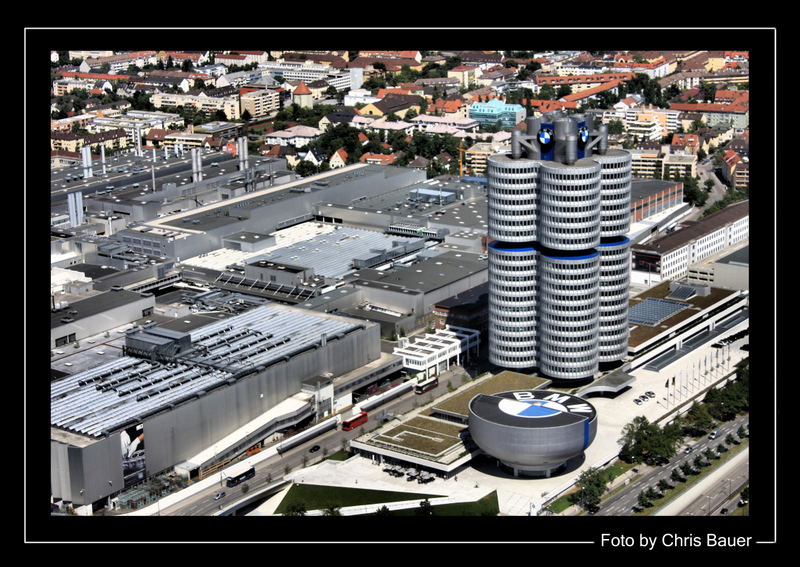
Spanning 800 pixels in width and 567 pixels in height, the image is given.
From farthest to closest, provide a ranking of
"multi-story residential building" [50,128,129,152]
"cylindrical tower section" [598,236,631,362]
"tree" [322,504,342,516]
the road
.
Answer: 1. "multi-story residential building" [50,128,129,152]
2. "cylindrical tower section" [598,236,631,362]
3. the road
4. "tree" [322,504,342,516]

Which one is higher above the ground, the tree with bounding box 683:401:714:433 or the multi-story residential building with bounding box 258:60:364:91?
the multi-story residential building with bounding box 258:60:364:91

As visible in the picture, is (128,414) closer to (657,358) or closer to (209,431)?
(209,431)

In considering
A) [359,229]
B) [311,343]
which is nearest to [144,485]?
[311,343]

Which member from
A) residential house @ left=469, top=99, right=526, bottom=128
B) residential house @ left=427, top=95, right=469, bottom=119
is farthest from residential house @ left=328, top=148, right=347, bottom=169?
residential house @ left=469, top=99, right=526, bottom=128

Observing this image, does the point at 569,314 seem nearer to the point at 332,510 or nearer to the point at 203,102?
the point at 332,510

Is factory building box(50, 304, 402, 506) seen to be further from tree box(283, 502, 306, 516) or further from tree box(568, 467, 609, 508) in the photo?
tree box(568, 467, 609, 508)

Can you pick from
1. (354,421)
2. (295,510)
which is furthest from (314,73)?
(295,510)

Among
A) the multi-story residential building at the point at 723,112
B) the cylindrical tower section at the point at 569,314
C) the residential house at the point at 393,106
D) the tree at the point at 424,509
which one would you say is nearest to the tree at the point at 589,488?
the tree at the point at 424,509
